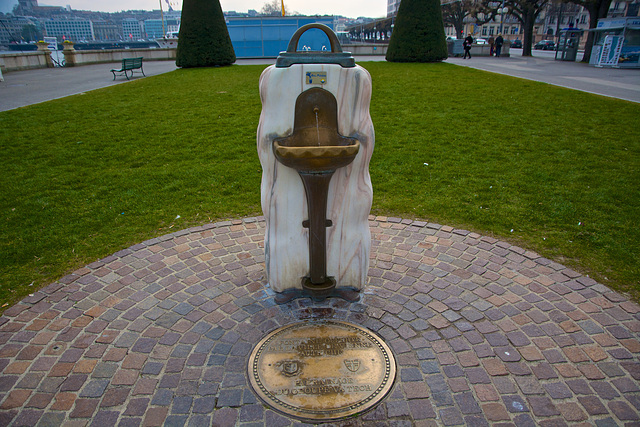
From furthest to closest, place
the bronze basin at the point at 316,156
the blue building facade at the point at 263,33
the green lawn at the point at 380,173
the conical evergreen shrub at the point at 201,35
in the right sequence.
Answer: the blue building facade at the point at 263,33, the conical evergreen shrub at the point at 201,35, the green lawn at the point at 380,173, the bronze basin at the point at 316,156

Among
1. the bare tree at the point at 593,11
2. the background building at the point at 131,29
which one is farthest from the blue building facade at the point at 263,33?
the background building at the point at 131,29

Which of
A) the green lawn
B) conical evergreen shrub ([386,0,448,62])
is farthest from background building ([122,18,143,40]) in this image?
the green lawn

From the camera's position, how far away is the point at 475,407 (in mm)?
2768

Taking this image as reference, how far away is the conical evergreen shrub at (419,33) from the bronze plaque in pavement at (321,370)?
2131 cm

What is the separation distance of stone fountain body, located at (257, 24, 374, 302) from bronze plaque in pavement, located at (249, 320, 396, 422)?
508mm

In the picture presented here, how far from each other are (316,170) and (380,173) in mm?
4072

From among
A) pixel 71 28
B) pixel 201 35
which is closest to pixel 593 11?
pixel 201 35

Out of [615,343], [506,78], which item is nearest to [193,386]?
[615,343]

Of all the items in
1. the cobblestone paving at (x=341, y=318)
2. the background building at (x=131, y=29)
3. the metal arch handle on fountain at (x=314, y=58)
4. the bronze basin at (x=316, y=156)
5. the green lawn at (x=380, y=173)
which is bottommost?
the cobblestone paving at (x=341, y=318)

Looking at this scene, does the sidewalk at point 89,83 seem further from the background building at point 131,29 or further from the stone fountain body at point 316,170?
the background building at point 131,29

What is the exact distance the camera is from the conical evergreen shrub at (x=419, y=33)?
70.0ft

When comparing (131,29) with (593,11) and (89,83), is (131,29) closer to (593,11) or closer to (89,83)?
(89,83)

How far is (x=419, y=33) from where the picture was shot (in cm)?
2150

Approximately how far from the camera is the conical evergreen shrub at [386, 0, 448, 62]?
2134 centimetres
